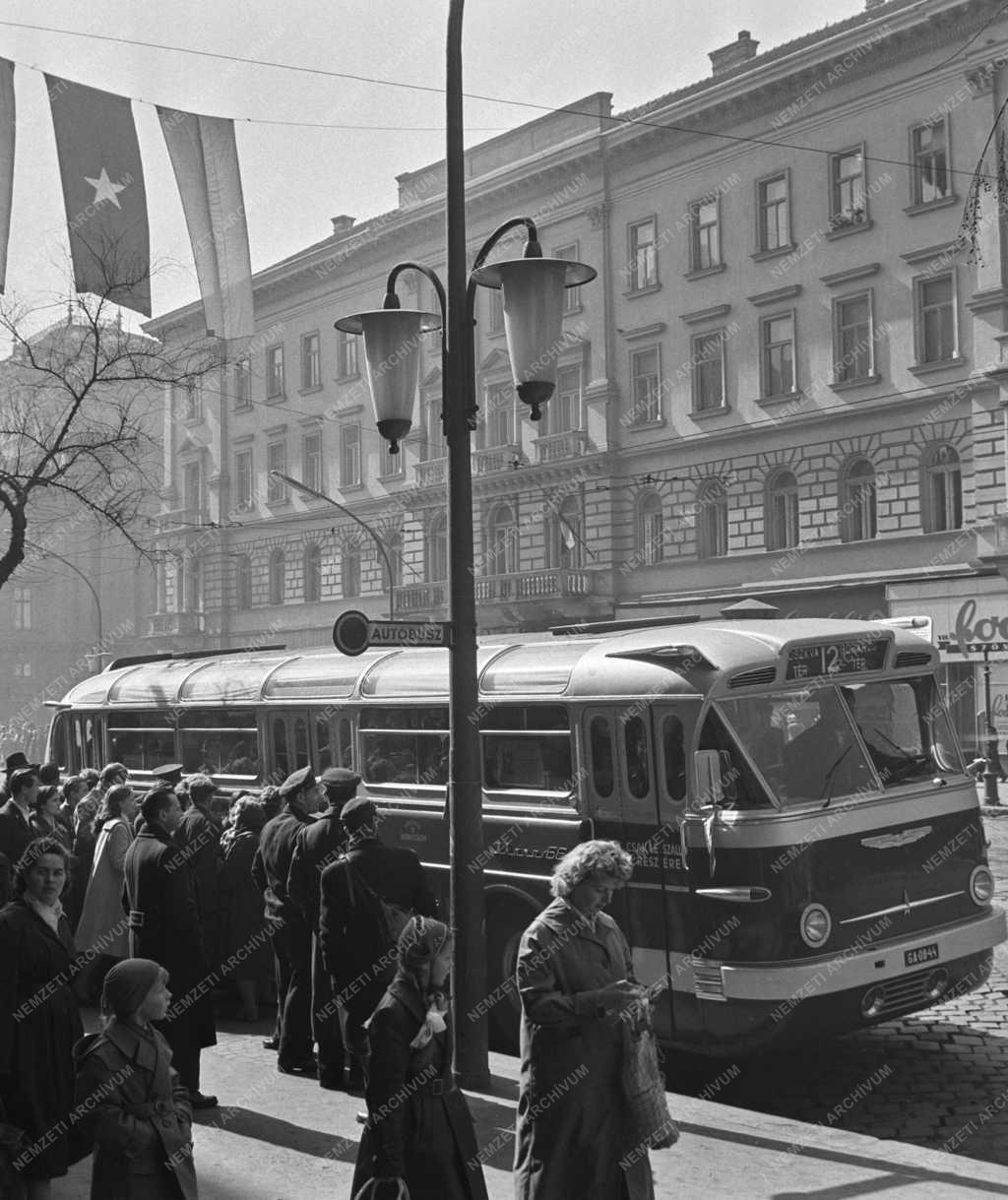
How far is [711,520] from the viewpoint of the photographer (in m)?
36.6

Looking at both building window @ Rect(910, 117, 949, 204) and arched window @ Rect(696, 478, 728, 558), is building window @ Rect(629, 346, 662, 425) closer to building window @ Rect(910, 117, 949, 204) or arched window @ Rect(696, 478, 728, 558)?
arched window @ Rect(696, 478, 728, 558)

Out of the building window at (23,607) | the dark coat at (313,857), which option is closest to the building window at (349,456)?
the building window at (23,607)

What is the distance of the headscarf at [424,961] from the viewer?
16.4 ft

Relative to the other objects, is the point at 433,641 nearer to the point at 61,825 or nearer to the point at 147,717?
the point at 61,825

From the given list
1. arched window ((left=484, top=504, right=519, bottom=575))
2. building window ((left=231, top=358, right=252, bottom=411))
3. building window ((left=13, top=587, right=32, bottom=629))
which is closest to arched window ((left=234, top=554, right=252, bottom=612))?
Answer: building window ((left=231, top=358, right=252, bottom=411))

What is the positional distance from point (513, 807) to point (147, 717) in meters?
7.42

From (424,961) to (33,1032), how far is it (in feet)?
6.01

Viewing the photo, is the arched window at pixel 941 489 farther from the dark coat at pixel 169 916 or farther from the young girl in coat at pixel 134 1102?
the young girl in coat at pixel 134 1102

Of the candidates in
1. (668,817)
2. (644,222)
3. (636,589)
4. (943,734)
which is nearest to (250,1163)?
(668,817)

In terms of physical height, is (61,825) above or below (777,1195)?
above

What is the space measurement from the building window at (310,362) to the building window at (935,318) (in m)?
23.3

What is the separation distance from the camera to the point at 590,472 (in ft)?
129

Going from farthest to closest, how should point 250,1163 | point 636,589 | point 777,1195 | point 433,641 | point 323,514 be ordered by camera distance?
1. point 323,514
2. point 636,589
3. point 433,641
4. point 250,1163
5. point 777,1195

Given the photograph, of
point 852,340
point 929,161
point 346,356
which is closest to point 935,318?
point 852,340
